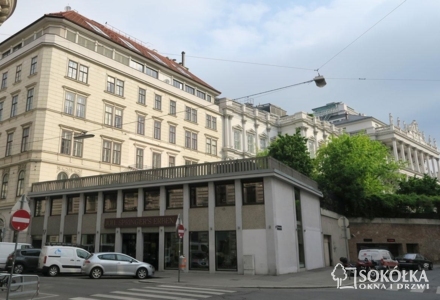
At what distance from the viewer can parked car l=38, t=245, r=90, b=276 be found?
23016 mm

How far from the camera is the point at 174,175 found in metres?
27.0

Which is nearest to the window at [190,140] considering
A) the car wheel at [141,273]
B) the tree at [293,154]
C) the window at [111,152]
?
the window at [111,152]

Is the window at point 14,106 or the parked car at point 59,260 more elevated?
the window at point 14,106

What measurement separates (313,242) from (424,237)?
15.7 m

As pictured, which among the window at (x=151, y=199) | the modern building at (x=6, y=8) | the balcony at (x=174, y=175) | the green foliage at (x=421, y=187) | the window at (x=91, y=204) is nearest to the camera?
the modern building at (x=6, y=8)

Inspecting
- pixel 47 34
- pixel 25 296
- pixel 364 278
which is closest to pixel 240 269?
pixel 364 278

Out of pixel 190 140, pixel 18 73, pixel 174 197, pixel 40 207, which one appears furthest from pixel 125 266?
pixel 190 140

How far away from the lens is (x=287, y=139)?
144ft

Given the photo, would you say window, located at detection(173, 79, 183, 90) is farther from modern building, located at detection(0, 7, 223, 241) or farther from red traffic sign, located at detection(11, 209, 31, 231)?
red traffic sign, located at detection(11, 209, 31, 231)

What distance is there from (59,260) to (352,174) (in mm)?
27439

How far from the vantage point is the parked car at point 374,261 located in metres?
22.1

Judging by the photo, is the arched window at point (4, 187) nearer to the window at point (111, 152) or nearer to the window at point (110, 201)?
the window at point (111, 152)

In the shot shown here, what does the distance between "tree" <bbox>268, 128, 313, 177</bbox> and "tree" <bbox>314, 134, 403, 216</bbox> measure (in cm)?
152

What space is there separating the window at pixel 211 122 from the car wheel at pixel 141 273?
1360 inches
